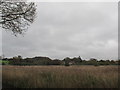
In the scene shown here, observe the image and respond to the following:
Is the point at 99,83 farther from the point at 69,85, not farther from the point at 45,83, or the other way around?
the point at 45,83

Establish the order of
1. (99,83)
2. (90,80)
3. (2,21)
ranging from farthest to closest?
(2,21)
(90,80)
(99,83)

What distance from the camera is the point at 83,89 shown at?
7.93 metres

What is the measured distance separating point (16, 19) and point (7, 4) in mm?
1177

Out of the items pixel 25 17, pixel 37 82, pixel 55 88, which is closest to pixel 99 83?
pixel 55 88

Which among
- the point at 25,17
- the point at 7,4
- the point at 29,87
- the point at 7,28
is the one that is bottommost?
the point at 29,87

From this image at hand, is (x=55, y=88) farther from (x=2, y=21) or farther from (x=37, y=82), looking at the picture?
(x=2, y=21)

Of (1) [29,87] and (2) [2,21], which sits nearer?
(1) [29,87]

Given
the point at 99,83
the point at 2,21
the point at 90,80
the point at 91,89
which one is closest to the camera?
the point at 91,89

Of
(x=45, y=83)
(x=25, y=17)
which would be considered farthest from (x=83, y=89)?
(x=25, y=17)

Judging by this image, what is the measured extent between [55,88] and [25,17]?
21.8 feet

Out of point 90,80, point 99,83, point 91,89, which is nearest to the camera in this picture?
point 91,89

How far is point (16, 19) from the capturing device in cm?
1298

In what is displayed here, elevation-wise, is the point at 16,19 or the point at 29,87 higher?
the point at 16,19

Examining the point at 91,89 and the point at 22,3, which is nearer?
the point at 91,89
